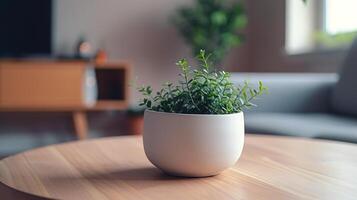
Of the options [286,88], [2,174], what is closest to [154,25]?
[286,88]

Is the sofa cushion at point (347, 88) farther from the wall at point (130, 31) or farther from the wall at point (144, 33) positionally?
the wall at point (130, 31)

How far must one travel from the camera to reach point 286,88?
6.40ft

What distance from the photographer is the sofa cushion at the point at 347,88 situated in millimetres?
1846

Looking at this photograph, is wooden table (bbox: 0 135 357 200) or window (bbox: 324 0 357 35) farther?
window (bbox: 324 0 357 35)

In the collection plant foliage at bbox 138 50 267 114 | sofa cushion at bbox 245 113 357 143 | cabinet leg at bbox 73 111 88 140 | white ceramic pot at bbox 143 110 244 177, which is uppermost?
plant foliage at bbox 138 50 267 114

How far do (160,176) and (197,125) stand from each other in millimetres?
110

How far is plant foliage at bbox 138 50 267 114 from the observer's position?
68 cm

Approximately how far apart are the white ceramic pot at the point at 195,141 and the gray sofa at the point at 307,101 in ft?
2.95

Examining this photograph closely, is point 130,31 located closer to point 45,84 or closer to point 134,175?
point 45,84

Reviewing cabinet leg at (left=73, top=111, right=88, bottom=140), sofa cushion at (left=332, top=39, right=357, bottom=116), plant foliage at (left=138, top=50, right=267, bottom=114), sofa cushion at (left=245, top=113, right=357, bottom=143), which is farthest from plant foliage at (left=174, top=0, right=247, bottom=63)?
plant foliage at (left=138, top=50, right=267, bottom=114)

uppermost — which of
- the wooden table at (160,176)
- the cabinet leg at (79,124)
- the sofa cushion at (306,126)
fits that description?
the wooden table at (160,176)

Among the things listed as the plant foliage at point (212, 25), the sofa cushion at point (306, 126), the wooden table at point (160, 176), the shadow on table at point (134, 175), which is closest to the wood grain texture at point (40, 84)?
the plant foliage at point (212, 25)

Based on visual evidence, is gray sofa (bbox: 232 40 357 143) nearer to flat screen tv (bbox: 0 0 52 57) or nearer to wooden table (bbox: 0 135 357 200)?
wooden table (bbox: 0 135 357 200)

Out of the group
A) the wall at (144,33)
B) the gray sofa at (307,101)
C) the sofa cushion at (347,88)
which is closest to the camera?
the gray sofa at (307,101)
